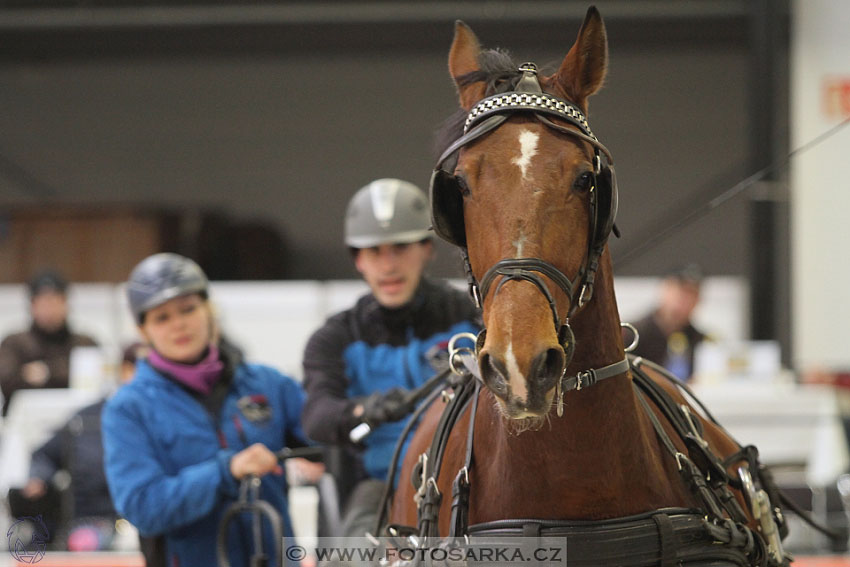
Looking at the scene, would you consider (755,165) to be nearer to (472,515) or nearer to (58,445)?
(58,445)

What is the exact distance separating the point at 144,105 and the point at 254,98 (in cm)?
125

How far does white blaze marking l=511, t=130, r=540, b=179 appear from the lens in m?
1.85

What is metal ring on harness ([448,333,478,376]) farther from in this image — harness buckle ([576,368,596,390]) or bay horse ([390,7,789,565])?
harness buckle ([576,368,596,390])

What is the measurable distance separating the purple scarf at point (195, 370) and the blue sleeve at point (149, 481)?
0.17 m

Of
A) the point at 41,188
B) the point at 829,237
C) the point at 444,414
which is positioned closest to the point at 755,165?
the point at 829,237

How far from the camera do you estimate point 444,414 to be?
2.37 m

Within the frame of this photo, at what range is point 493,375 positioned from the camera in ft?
5.66

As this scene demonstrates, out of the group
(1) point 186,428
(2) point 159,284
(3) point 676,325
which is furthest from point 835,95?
(1) point 186,428

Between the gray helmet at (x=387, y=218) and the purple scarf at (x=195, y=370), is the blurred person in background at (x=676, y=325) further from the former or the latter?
the purple scarf at (x=195, y=370)

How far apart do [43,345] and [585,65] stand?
668 centimetres

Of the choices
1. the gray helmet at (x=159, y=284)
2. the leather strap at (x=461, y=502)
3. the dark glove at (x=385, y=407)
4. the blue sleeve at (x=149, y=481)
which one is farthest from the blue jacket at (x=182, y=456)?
the leather strap at (x=461, y=502)

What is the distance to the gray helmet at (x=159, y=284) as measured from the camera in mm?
3418

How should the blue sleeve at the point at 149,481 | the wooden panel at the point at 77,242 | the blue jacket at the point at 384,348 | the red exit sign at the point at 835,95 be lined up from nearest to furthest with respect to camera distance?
the blue sleeve at the point at 149,481, the blue jacket at the point at 384,348, the red exit sign at the point at 835,95, the wooden panel at the point at 77,242

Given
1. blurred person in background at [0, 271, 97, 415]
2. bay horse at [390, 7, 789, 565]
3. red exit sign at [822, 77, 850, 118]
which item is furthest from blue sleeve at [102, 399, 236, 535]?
red exit sign at [822, 77, 850, 118]
